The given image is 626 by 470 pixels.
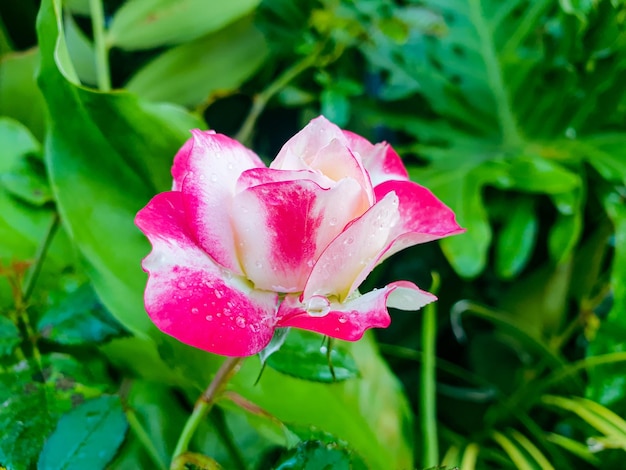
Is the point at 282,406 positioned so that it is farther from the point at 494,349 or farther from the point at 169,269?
the point at 494,349

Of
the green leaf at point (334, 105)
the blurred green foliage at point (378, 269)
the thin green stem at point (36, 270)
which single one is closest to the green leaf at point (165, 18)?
the blurred green foliage at point (378, 269)

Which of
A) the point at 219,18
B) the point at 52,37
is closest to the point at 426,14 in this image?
the point at 219,18

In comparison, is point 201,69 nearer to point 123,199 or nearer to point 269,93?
point 269,93

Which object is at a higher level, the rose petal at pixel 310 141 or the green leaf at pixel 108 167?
the rose petal at pixel 310 141

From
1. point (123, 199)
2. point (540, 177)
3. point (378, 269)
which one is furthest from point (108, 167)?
point (540, 177)

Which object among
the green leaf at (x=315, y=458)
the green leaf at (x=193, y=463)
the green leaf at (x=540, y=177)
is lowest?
the green leaf at (x=540, y=177)

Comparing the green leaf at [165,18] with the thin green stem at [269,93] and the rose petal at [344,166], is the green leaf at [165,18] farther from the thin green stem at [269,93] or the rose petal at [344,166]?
the rose petal at [344,166]

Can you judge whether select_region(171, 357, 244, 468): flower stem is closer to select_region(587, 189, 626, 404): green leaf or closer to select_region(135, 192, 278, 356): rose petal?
select_region(135, 192, 278, 356): rose petal
